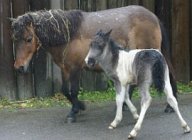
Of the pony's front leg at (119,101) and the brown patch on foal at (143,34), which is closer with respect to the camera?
the pony's front leg at (119,101)

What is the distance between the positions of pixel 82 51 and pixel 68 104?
160 cm

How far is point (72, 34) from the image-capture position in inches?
316

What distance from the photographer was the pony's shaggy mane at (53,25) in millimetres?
7844

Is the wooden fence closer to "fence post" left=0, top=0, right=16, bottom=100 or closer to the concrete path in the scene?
"fence post" left=0, top=0, right=16, bottom=100

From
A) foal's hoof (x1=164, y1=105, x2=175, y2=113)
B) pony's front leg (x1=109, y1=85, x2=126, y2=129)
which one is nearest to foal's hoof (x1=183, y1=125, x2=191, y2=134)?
pony's front leg (x1=109, y1=85, x2=126, y2=129)

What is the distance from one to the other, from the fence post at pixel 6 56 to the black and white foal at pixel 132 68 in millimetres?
2568

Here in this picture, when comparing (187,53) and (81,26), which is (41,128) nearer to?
(81,26)

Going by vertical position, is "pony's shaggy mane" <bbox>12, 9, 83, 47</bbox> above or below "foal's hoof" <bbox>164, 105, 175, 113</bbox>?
above

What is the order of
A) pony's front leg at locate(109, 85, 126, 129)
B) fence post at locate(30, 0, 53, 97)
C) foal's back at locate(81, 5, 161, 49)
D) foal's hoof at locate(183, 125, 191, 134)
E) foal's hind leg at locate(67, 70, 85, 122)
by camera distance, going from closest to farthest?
foal's hoof at locate(183, 125, 191, 134)
pony's front leg at locate(109, 85, 126, 129)
foal's hind leg at locate(67, 70, 85, 122)
foal's back at locate(81, 5, 161, 49)
fence post at locate(30, 0, 53, 97)

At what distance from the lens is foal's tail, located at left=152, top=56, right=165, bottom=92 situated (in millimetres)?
6949

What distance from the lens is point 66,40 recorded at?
797 cm

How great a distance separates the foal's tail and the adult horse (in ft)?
4.18

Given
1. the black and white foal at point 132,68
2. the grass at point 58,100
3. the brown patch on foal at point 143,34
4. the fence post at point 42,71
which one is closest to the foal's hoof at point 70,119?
the black and white foal at point 132,68

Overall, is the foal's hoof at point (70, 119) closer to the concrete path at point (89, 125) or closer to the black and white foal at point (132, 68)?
the concrete path at point (89, 125)
